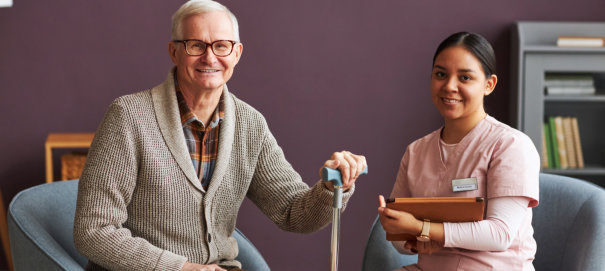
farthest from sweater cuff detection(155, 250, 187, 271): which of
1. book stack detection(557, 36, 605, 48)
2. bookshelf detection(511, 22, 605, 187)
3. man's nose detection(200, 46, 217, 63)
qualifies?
book stack detection(557, 36, 605, 48)

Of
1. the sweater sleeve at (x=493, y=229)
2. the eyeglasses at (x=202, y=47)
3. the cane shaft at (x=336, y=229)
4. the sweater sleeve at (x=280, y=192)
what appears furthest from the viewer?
the sweater sleeve at (x=280, y=192)

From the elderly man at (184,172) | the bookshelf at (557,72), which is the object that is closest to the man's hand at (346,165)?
the elderly man at (184,172)

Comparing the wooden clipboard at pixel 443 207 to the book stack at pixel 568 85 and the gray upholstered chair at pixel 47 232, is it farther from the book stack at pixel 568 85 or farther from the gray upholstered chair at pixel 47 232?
the book stack at pixel 568 85

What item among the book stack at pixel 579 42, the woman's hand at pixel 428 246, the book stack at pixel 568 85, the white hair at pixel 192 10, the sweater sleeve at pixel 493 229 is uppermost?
the white hair at pixel 192 10

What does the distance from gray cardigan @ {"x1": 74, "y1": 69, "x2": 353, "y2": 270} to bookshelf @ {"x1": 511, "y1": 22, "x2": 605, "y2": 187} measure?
1.72 metres

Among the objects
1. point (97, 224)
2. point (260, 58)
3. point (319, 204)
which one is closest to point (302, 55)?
point (260, 58)

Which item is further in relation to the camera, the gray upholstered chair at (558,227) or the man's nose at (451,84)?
the gray upholstered chair at (558,227)

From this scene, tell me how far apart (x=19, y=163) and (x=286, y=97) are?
52.0 inches

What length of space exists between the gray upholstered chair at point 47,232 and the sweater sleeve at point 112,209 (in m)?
0.10

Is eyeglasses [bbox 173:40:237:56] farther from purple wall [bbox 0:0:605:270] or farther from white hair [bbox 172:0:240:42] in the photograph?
purple wall [bbox 0:0:605:270]

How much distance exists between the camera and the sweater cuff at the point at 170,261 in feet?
5.95

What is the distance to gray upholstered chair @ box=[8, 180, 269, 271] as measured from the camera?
6.10ft

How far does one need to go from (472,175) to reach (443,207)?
0.15 m

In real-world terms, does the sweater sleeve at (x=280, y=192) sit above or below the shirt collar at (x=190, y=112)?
below
